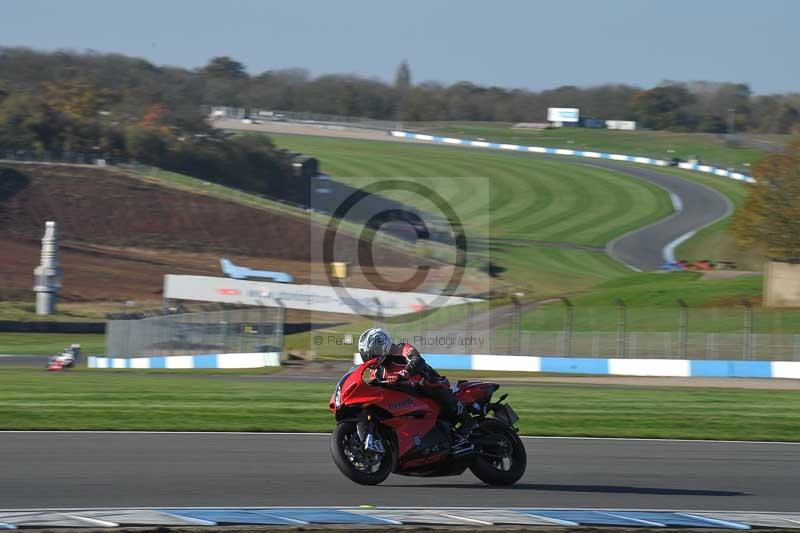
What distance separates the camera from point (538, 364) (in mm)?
34281

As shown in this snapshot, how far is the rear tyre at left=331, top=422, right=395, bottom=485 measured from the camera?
1050 centimetres

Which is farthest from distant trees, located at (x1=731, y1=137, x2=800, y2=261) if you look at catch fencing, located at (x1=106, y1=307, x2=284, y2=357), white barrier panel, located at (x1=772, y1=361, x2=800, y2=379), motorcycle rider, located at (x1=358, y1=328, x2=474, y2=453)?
motorcycle rider, located at (x1=358, y1=328, x2=474, y2=453)

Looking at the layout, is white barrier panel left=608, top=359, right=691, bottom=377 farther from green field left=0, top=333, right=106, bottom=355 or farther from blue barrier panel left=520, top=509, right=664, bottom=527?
blue barrier panel left=520, top=509, right=664, bottom=527

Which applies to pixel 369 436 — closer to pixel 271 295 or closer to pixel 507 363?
pixel 507 363

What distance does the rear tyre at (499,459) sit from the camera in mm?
11055

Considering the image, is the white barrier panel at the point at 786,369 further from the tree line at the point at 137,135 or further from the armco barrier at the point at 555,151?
the armco barrier at the point at 555,151

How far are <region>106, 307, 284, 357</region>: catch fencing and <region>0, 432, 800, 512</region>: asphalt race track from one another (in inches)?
836

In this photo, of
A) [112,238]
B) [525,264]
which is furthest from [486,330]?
[112,238]

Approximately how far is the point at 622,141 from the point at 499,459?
115283mm

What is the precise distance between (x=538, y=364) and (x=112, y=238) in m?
44.7

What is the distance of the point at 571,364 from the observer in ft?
112

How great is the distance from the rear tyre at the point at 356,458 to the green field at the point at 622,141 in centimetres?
10173

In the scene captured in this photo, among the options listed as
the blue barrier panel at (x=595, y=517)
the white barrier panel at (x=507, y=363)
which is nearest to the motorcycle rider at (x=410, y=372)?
the blue barrier panel at (x=595, y=517)

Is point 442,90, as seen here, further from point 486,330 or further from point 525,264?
point 486,330
